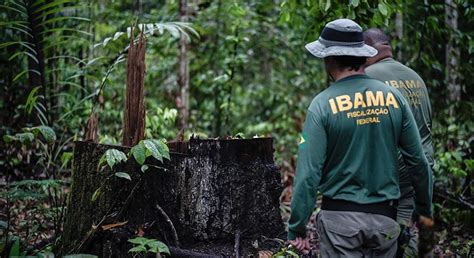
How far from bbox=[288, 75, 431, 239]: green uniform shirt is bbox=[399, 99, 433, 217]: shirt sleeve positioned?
5cm

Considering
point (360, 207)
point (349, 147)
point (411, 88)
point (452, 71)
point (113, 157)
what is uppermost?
point (452, 71)

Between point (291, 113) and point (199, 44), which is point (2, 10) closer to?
point (199, 44)

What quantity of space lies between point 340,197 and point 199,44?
9394 millimetres

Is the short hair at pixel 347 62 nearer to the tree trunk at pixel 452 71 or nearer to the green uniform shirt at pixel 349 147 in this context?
the green uniform shirt at pixel 349 147

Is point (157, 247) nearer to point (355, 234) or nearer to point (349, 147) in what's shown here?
point (355, 234)

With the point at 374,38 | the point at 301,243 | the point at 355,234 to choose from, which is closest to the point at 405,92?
the point at 374,38

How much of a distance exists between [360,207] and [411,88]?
1.56m

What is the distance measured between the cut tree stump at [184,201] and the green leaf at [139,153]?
270mm

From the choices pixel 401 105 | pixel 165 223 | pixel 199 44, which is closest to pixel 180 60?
pixel 199 44

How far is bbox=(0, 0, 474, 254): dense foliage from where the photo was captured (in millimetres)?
6070

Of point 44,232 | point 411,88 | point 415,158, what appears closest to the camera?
point 415,158

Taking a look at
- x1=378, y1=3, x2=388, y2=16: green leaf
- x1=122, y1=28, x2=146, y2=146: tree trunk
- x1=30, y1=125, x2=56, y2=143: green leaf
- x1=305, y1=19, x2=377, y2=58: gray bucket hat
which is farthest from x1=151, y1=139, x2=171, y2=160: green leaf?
x1=378, y1=3, x2=388, y2=16: green leaf

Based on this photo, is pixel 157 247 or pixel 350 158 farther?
pixel 157 247

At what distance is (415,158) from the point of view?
11.0 feet
